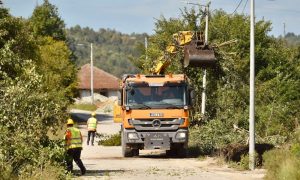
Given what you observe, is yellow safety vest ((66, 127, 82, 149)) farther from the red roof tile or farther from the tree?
the red roof tile

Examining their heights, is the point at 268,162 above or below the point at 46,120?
below

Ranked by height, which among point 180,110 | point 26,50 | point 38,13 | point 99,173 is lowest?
point 99,173

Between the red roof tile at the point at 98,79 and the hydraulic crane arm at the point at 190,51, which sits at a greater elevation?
the hydraulic crane arm at the point at 190,51

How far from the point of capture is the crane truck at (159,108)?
2638 cm

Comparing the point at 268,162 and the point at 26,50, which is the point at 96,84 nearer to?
the point at 26,50

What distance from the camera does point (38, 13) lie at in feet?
243

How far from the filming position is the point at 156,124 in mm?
26391

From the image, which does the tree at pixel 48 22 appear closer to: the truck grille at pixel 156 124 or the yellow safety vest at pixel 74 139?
the truck grille at pixel 156 124

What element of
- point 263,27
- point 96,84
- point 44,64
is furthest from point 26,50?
Answer: point 96,84

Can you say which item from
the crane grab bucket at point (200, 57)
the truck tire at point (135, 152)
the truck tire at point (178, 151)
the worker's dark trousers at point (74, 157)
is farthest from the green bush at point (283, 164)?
the truck tire at point (135, 152)

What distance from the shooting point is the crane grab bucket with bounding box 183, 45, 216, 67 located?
2652cm

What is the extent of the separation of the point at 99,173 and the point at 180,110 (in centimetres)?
588

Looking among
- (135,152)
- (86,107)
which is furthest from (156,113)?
(86,107)

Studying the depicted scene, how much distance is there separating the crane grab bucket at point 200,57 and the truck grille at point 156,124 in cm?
232
